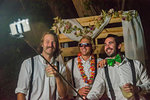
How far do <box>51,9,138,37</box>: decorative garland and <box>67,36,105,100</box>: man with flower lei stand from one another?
0.20m

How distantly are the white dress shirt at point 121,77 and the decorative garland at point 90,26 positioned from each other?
Result: 643 mm

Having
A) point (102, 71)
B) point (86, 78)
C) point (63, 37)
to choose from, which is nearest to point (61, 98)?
point (86, 78)

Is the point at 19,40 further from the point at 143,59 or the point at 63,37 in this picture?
the point at 143,59

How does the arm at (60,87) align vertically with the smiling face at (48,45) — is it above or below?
below

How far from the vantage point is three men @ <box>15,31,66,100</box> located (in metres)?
2.13

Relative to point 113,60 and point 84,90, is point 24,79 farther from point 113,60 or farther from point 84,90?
point 113,60

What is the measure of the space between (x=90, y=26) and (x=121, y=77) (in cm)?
80

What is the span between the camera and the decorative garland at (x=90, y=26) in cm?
237

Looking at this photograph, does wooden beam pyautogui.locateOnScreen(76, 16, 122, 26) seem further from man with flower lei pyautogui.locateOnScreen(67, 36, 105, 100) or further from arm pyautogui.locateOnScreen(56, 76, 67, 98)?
arm pyautogui.locateOnScreen(56, 76, 67, 98)

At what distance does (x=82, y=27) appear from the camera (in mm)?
2477

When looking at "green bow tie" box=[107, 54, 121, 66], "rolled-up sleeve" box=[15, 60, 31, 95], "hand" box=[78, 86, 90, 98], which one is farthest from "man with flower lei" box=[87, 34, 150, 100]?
"rolled-up sleeve" box=[15, 60, 31, 95]

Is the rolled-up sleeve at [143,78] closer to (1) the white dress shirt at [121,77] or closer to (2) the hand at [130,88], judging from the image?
(1) the white dress shirt at [121,77]

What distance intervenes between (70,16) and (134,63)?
41.8 inches

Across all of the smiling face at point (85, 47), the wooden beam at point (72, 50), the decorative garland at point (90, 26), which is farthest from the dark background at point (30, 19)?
the smiling face at point (85, 47)
